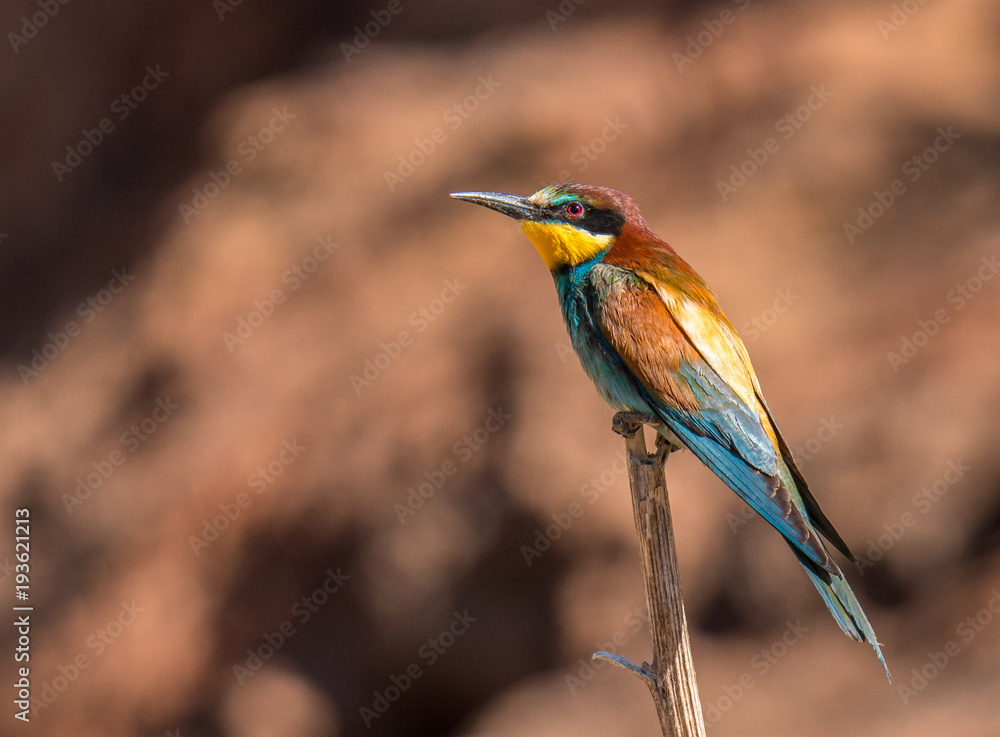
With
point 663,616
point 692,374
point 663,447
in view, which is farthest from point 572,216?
point 663,616

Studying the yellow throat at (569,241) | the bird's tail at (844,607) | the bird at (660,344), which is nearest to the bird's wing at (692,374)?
the bird at (660,344)

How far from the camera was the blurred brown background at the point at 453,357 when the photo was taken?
15.6 ft

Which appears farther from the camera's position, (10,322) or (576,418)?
(10,322)

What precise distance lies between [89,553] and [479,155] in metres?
3.50

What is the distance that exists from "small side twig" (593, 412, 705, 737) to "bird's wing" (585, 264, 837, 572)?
210 mm

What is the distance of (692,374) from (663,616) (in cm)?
62

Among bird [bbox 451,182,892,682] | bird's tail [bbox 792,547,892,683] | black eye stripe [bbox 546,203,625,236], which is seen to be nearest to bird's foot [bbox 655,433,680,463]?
bird [bbox 451,182,892,682]

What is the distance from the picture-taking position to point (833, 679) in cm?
459

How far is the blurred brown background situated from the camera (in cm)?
476

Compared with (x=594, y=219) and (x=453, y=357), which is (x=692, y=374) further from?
(x=453, y=357)

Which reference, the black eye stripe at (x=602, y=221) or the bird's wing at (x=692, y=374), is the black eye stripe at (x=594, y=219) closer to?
the black eye stripe at (x=602, y=221)

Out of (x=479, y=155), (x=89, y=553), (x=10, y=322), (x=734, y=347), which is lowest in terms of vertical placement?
(x=89, y=553)

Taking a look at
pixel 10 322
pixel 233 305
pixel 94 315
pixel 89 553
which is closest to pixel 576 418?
pixel 233 305

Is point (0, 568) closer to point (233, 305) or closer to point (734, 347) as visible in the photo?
point (233, 305)
